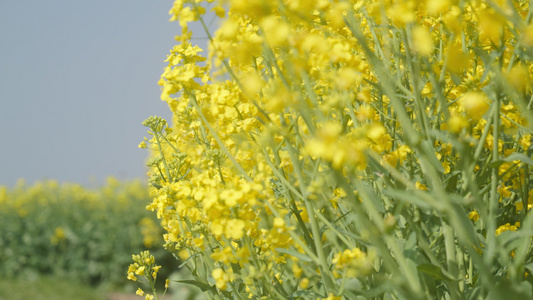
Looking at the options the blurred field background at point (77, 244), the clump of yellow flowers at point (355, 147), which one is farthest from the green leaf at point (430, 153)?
the blurred field background at point (77, 244)

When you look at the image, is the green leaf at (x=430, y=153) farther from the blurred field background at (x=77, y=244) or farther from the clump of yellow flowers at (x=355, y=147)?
the blurred field background at (x=77, y=244)

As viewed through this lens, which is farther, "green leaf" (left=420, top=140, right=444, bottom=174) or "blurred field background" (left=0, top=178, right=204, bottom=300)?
"blurred field background" (left=0, top=178, right=204, bottom=300)

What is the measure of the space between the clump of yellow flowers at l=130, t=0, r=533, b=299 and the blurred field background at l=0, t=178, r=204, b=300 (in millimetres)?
8213

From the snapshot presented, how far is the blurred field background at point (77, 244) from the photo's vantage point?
10617 millimetres

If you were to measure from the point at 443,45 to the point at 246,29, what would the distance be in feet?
2.86

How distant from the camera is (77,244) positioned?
11.2m

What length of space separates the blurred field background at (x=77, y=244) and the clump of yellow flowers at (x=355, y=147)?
8213 mm

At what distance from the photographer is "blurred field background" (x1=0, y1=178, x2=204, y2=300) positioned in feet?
34.8

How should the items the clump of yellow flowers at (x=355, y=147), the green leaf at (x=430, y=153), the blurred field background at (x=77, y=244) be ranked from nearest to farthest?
the clump of yellow flowers at (x=355, y=147)
the green leaf at (x=430, y=153)
the blurred field background at (x=77, y=244)

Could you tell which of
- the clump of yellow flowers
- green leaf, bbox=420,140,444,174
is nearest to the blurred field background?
the clump of yellow flowers

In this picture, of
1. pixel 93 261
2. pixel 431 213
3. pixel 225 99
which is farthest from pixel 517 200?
pixel 93 261

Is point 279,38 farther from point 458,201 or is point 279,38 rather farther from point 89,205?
point 89,205

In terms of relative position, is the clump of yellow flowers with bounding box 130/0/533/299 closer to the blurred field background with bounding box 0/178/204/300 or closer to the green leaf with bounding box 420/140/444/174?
the green leaf with bounding box 420/140/444/174

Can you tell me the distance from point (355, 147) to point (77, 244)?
10843mm
